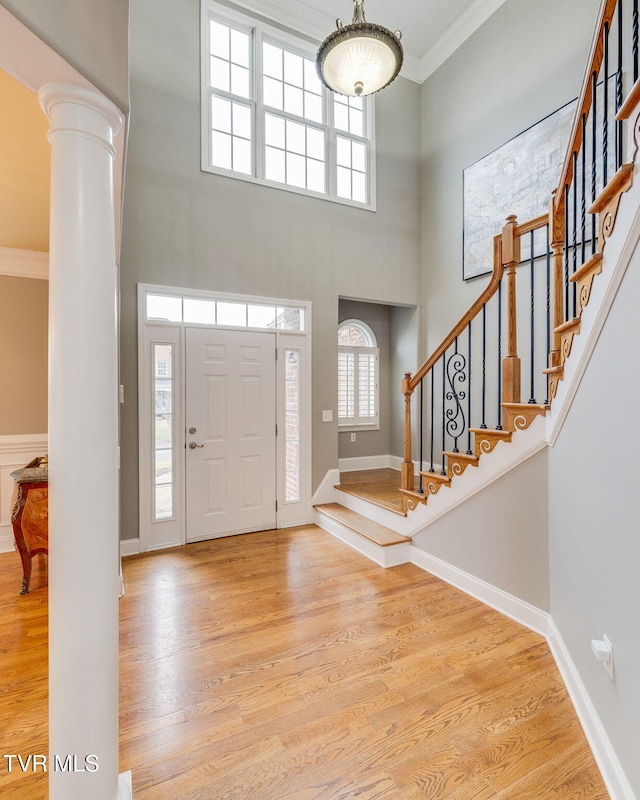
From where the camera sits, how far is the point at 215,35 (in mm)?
3996

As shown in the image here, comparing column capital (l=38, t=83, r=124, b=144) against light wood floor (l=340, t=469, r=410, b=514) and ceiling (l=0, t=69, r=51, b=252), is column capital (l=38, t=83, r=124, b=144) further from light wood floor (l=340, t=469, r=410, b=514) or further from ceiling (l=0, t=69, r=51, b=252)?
light wood floor (l=340, t=469, r=410, b=514)

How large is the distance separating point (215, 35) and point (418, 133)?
2.53 m

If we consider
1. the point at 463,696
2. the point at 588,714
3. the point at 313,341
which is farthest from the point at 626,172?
the point at 313,341

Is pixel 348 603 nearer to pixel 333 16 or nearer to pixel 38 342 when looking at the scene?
pixel 38 342

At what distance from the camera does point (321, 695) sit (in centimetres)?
187

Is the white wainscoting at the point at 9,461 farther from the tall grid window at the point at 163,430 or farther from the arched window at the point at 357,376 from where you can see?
the arched window at the point at 357,376

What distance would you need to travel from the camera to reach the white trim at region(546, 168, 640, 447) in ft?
4.37

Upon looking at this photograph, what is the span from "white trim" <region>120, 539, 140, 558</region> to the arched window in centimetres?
282

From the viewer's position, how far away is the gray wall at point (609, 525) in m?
1.33

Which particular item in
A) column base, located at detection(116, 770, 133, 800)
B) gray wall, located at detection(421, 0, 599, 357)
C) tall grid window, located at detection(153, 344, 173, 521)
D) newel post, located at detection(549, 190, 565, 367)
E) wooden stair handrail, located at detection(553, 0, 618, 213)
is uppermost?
gray wall, located at detection(421, 0, 599, 357)

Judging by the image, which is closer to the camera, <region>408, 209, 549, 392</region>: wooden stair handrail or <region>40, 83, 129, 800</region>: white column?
<region>40, 83, 129, 800</region>: white column

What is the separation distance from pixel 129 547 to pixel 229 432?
1317mm

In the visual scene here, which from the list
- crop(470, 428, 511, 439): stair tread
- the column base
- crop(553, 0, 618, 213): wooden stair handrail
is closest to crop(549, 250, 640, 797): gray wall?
crop(470, 428, 511, 439): stair tread

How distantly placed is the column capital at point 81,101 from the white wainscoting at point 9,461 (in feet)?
10.9
